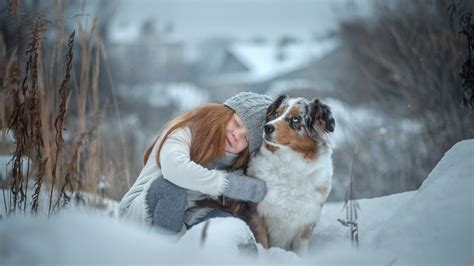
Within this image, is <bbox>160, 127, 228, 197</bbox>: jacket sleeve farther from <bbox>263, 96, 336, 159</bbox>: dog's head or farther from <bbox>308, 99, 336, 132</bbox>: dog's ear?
<bbox>308, 99, 336, 132</bbox>: dog's ear

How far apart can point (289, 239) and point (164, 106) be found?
14.6m

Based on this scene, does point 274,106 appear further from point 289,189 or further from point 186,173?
point 186,173

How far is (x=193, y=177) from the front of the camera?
2.85m

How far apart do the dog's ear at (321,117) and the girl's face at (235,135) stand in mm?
486

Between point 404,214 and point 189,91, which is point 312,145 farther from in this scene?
point 189,91

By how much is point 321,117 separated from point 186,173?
3.58ft

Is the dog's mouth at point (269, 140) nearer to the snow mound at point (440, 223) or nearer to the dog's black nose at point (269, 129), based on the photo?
the dog's black nose at point (269, 129)

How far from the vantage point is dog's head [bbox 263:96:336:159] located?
10.9ft

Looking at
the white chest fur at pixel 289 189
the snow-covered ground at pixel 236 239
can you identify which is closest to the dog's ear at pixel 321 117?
the white chest fur at pixel 289 189

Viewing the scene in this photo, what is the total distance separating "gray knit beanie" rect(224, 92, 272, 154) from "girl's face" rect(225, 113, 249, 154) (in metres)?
0.04

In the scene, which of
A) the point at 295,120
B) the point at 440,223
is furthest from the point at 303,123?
the point at 440,223

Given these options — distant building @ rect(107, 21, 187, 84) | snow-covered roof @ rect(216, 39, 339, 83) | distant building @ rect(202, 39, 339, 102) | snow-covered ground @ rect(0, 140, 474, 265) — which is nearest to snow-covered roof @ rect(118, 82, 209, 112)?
distant building @ rect(107, 21, 187, 84)

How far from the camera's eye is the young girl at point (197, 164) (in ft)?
9.41

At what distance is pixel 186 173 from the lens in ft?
9.32
